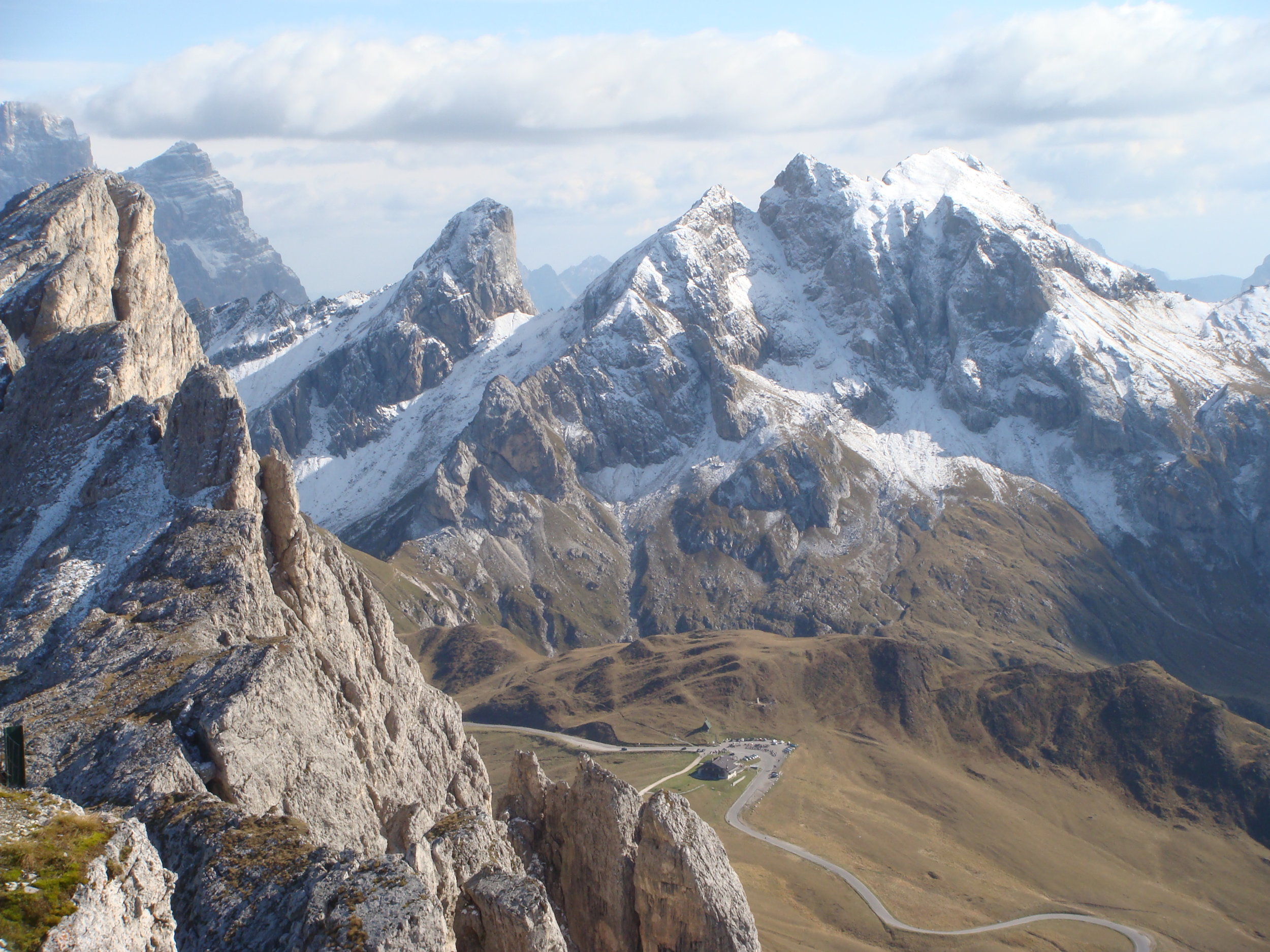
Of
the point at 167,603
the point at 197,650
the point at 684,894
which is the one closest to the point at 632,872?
the point at 684,894

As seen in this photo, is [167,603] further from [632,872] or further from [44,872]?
[44,872]

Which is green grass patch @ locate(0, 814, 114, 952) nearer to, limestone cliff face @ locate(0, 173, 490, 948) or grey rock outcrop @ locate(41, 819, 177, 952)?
grey rock outcrop @ locate(41, 819, 177, 952)

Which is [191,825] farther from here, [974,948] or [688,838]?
[974,948]

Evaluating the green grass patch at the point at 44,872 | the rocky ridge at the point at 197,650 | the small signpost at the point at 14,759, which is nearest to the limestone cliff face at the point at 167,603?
the rocky ridge at the point at 197,650

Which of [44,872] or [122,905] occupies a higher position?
[44,872]

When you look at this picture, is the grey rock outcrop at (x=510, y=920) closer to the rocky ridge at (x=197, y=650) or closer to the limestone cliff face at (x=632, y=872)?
the rocky ridge at (x=197, y=650)

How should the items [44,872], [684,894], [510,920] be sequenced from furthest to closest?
[684,894]
[510,920]
[44,872]

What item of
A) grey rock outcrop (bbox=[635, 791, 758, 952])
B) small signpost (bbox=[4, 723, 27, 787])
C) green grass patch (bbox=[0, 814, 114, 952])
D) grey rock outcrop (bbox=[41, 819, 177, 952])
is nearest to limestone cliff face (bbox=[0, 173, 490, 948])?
small signpost (bbox=[4, 723, 27, 787])

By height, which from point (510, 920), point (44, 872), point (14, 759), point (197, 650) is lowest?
point (510, 920)
